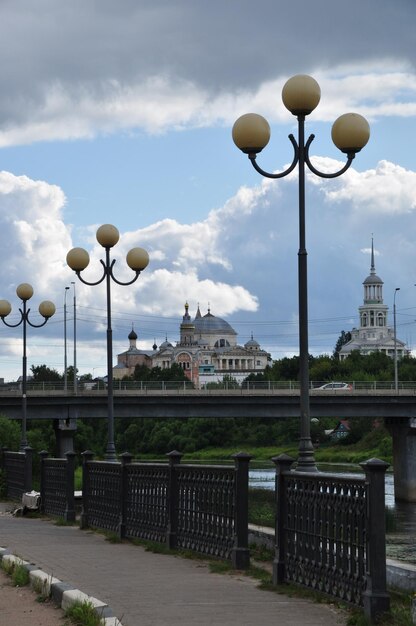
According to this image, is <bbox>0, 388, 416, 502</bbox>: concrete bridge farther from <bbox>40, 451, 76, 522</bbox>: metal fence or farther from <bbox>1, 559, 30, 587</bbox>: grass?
<bbox>1, 559, 30, 587</bbox>: grass

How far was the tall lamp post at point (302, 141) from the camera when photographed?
13805 mm

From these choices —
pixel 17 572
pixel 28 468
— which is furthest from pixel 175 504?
pixel 28 468

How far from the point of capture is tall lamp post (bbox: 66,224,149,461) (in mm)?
23516

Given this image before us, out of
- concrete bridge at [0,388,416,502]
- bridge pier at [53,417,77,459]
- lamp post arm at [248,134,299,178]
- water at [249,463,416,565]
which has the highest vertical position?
lamp post arm at [248,134,299,178]

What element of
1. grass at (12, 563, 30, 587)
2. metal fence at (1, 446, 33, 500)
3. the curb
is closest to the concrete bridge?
metal fence at (1, 446, 33, 500)

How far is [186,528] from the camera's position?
46.4 ft

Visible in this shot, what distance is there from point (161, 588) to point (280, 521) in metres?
1.30

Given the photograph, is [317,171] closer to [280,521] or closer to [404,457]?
[280,521]

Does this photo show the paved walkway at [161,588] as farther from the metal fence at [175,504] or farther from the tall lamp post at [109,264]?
the tall lamp post at [109,264]

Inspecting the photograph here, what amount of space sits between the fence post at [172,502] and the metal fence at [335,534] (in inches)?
129

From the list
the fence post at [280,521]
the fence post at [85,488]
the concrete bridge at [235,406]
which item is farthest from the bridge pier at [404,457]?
the fence post at [280,521]

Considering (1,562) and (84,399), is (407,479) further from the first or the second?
(1,562)

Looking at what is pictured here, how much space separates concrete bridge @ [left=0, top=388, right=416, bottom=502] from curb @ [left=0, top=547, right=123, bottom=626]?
5026cm

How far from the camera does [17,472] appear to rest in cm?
2644
